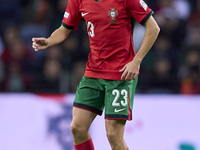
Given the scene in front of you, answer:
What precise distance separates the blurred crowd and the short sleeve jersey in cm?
238

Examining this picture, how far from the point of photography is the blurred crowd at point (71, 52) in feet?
18.1

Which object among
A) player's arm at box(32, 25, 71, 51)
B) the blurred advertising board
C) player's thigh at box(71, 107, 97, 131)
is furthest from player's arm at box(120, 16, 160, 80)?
the blurred advertising board

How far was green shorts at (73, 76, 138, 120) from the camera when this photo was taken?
297 centimetres

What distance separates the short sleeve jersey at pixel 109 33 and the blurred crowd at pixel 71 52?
7.79 ft

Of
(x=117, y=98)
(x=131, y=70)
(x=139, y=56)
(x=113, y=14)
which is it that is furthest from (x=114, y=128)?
(x=113, y=14)

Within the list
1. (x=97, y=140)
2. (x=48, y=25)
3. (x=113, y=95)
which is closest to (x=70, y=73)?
(x=48, y=25)

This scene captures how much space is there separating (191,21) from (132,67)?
3920 millimetres

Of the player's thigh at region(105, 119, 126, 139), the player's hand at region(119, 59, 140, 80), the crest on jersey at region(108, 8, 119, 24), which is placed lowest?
the player's thigh at region(105, 119, 126, 139)

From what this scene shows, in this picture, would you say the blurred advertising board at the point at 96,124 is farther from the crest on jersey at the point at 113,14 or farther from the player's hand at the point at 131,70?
the crest on jersey at the point at 113,14

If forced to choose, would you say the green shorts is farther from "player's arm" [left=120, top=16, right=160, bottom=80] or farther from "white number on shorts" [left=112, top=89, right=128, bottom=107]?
"player's arm" [left=120, top=16, right=160, bottom=80]

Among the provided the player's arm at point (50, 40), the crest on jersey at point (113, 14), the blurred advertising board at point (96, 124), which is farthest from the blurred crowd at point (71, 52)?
the crest on jersey at point (113, 14)

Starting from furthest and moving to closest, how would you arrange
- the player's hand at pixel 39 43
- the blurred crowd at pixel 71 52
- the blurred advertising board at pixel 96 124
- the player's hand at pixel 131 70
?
the blurred crowd at pixel 71 52, the blurred advertising board at pixel 96 124, the player's hand at pixel 39 43, the player's hand at pixel 131 70

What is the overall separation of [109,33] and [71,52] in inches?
115

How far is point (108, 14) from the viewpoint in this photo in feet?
9.61
